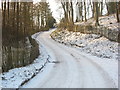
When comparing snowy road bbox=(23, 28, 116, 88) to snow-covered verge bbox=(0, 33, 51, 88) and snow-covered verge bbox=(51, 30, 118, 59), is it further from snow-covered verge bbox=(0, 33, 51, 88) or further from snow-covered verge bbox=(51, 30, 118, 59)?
snow-covered verge bbox=(51, 30, 118, 59)

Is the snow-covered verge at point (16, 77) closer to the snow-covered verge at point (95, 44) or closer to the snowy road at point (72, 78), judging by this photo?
the snowy road at point (72, 78)

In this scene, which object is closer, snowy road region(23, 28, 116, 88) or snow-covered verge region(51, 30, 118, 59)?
snowy road region(23, 28, 116, 88)

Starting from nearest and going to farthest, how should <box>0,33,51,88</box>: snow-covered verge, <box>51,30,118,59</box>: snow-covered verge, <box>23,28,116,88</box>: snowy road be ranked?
<box>0,33,51,88</box>: snow-covered verge < <box>23,28,116,88</box>: snowy road < <box>51,30,118,59</box>: snow-covered verge

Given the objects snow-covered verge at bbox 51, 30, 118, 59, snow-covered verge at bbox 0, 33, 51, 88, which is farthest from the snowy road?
snow-covered verge at bbox 51, 30, 118, 59

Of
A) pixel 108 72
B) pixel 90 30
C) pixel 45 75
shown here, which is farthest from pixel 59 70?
pixel 90 30

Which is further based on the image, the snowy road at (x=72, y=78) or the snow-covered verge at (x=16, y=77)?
the snowy road at (x=72, y=78)

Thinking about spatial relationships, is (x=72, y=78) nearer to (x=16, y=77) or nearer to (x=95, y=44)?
(x=16, y=77)

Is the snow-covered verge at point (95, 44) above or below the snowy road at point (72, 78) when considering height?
above

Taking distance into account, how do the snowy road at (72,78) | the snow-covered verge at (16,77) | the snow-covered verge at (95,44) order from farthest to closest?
the snow-covered verge at (95,44) → the snowy road at (72,78) → the snow-covered verge at (16,77)

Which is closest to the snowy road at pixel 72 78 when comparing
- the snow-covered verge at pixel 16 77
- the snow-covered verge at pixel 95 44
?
the snow-covered verge at pixel 16 77

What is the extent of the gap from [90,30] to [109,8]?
23.2 metres

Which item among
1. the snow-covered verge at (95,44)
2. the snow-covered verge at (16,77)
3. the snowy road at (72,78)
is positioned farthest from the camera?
the snow-covered verge at (95,44)

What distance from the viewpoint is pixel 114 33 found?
107 ft

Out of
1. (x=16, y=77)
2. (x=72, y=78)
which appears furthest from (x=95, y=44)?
(x=16, y=77)
